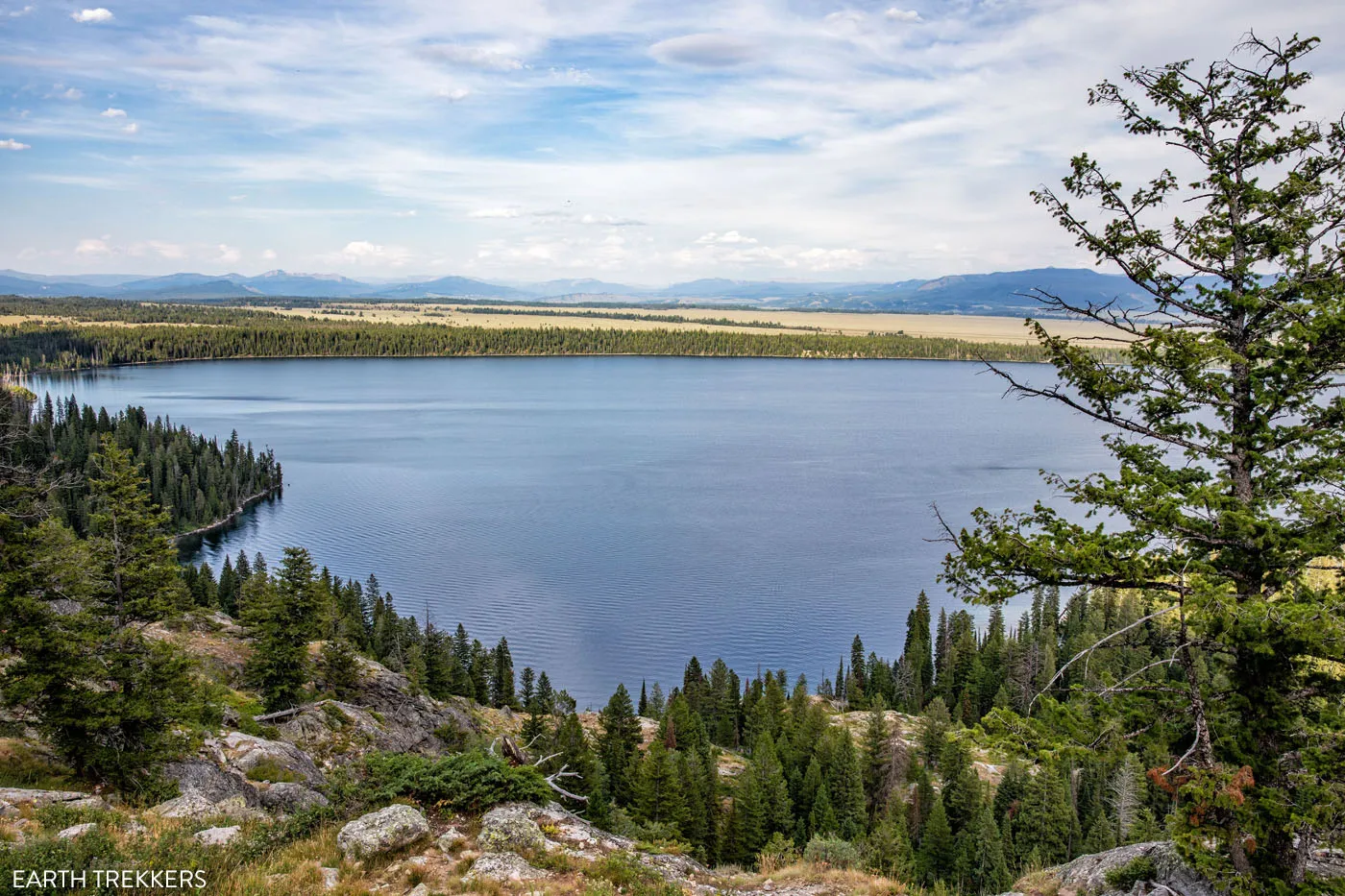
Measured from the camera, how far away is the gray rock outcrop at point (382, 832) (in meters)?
10.4

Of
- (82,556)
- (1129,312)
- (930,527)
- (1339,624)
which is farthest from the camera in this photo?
(930,527)

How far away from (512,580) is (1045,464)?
69.6m

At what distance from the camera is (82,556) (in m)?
15.2

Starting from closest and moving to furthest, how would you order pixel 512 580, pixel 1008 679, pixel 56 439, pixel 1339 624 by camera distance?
pixel 1339 624
pixel 1008 679
pixel 512 580
pixel 56 439

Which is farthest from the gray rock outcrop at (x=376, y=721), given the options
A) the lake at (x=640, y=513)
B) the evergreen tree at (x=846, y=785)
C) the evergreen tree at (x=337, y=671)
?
the evergreen tree at (x=846, y=785)

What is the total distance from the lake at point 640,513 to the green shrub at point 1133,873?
39472mm

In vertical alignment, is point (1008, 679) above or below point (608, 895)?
below

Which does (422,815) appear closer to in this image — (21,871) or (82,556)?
(21,871)

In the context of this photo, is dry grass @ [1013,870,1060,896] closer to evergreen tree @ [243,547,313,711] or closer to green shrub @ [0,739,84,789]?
green shrub @ [0,739,84,789]

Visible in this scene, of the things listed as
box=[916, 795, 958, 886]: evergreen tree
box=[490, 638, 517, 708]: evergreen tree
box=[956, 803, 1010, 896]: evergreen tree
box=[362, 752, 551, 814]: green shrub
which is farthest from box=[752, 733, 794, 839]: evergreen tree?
box=[362, 752, 551, 814]: green shrub

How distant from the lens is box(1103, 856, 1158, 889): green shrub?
9.80m

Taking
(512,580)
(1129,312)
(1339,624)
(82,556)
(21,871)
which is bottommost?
(512,580)

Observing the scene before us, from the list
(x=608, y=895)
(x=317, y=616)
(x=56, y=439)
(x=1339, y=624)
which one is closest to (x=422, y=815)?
(x=608, y=895)

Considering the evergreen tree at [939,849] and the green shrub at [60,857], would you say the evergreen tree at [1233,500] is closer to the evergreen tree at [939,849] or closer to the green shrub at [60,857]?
the green shrub at [60,857]
